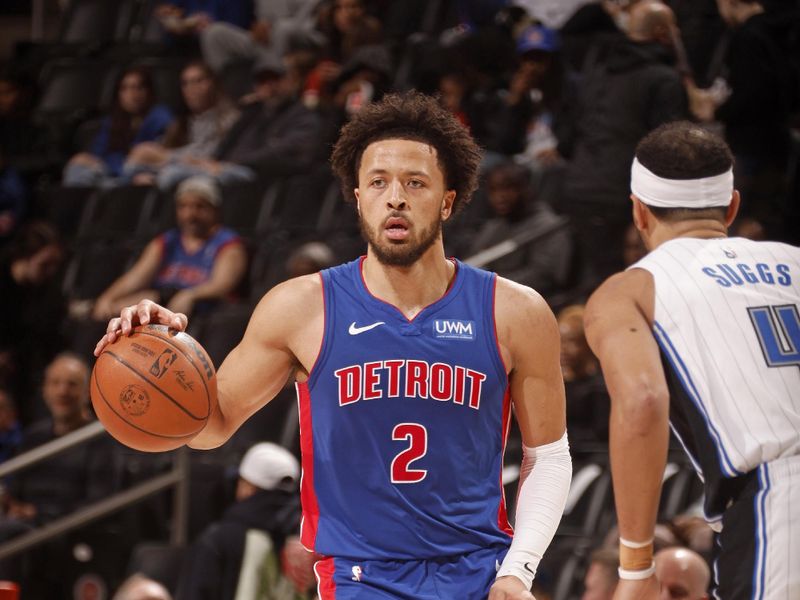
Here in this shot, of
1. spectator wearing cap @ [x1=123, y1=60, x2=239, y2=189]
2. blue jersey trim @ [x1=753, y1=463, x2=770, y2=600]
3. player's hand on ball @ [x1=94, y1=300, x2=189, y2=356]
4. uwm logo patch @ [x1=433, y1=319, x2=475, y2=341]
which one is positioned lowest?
spectator wearing cap @ [x1=123, y1=60, x2=239, y2=189]

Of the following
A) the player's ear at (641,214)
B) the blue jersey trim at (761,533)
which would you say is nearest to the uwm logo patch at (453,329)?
the player's ear at (641,214)

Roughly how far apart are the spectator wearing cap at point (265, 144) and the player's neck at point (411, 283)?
616cm

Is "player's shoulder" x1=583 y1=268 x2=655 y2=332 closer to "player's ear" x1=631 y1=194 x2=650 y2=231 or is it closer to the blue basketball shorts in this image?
"player's ear" x1=631 y1=194 x2=650 y2=231

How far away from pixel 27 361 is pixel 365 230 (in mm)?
6334

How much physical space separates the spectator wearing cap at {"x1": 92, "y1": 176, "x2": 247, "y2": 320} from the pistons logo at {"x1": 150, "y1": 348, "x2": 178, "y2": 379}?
16.8 ft

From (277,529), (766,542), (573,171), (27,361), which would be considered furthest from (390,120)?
(27,361)

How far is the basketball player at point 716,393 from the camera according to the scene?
11.9 ft

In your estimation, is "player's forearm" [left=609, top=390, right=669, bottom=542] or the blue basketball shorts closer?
"player's forearm" [left=609, top=390, right=669, bottom=542]

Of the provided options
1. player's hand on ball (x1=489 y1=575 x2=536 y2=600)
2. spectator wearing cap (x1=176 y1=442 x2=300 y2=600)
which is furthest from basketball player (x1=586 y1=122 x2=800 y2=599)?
spectator wearing cap (x1=176 y1=442 x2=300 y2=600)

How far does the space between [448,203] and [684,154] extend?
2.55ft

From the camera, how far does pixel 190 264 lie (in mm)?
9508

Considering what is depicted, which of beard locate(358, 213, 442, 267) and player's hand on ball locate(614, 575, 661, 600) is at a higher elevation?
beard locate(358, 213, 442, 267)

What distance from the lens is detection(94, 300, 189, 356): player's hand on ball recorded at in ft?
13.4

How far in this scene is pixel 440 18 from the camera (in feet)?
38.2
